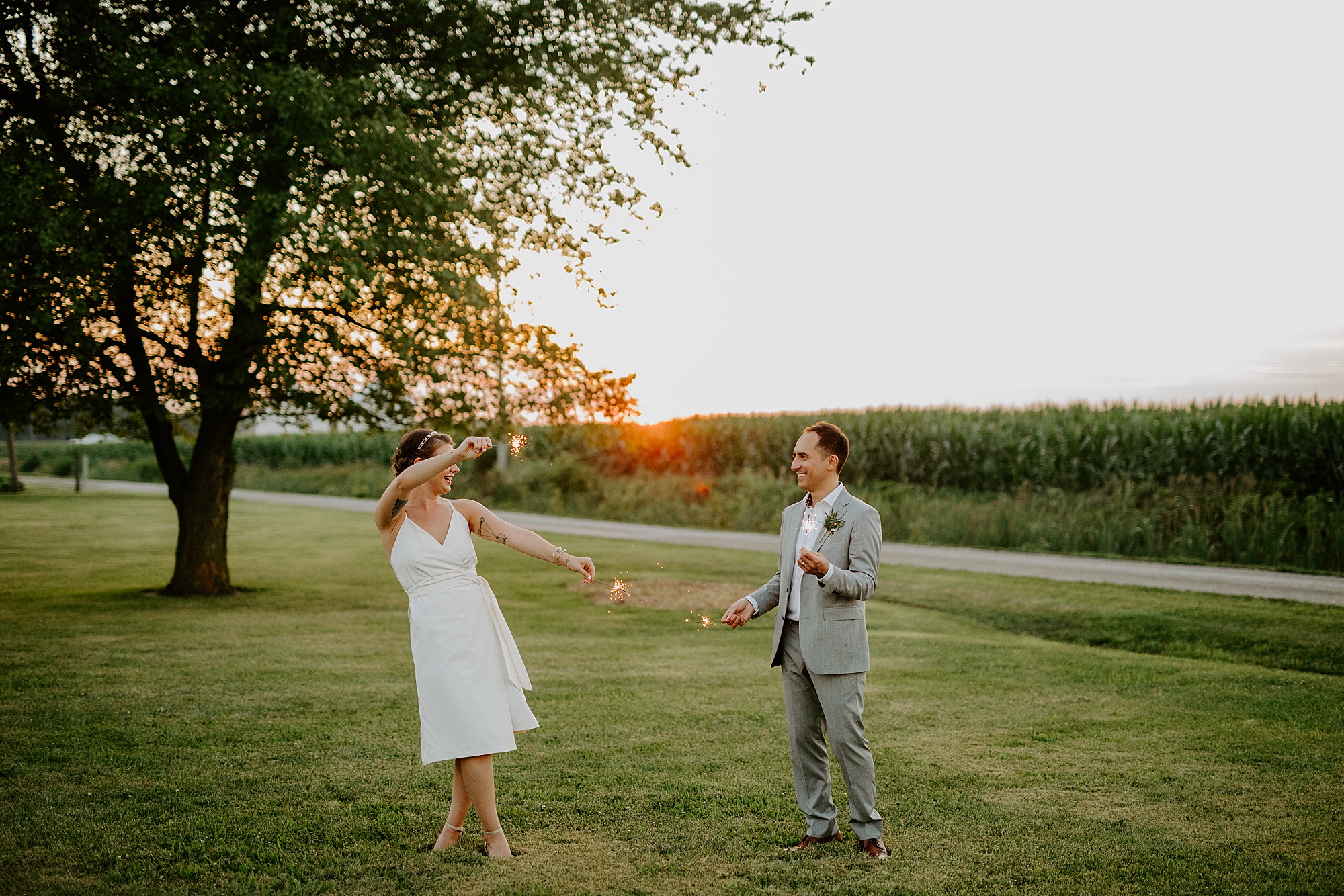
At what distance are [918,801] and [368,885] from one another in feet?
11.0

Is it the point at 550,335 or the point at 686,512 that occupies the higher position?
the point at 550,335

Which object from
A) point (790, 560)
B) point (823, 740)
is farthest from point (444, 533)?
point (823, 740)

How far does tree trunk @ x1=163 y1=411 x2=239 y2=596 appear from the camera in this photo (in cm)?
1619

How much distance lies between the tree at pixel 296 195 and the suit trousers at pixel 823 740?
28.8 ft

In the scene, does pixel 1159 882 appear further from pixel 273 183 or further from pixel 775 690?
pixel 273 183

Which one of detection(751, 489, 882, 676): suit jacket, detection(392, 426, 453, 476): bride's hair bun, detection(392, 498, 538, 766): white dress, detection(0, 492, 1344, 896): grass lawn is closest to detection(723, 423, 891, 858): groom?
detection(751, 489, 882, 676): suit jacket

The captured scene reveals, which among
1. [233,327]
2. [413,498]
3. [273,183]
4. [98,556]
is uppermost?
[273,183]

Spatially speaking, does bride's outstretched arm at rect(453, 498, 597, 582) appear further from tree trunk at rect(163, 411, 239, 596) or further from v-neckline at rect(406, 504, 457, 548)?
tree trunk at rect(163, 411, 239, 596)

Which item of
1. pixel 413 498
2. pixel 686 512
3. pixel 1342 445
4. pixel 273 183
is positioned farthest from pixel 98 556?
pixel 1342 445

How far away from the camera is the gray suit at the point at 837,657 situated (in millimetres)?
5254

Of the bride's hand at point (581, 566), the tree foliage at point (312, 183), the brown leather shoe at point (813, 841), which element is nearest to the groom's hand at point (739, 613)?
the bride's hand at point (581, 566)

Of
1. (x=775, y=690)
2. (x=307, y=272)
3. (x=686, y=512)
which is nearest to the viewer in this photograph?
(x=775, y=690)

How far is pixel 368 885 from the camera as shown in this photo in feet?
16.7

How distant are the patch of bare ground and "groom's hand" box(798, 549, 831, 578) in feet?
33.2
